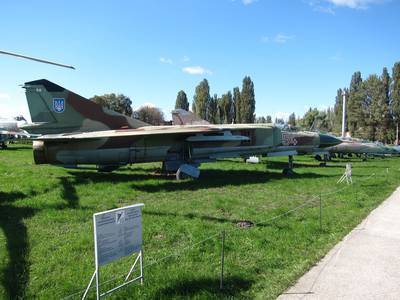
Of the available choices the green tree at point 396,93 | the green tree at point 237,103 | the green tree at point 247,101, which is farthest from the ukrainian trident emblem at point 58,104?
the green tree at point 396,93

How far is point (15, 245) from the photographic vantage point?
604 centimetres

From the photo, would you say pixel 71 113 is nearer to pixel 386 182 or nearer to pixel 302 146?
pixel 302 146

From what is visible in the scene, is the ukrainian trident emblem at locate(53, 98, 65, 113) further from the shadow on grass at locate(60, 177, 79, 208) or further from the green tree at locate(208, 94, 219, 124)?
the green tree at locate(208, 94, 219, 124)

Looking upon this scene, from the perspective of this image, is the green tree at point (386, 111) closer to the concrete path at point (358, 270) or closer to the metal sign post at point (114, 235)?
the concrete path at point (358, 270)

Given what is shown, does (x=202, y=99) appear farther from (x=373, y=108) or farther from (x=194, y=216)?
(x=194, y=216)

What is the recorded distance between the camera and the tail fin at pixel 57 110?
13836 millimetres

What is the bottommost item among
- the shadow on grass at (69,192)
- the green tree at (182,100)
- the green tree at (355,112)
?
the shadow on grass at (69,192)

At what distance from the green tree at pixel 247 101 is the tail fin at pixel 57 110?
62172 millimetres

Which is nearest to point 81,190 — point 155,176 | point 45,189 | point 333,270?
point 45,189

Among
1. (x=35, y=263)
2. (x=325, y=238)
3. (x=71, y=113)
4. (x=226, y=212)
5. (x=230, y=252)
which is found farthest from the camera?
(x=71, y=113)

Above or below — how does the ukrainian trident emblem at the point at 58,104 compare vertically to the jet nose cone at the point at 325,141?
above

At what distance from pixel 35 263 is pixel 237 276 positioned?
3.32 meters

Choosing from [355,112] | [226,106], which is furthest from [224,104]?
[355,112]

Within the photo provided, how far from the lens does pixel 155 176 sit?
15.3 metres
